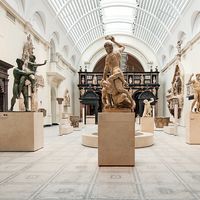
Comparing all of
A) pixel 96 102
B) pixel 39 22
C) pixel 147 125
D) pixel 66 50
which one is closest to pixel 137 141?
pixel 147 125

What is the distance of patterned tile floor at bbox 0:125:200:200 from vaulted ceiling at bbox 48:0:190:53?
1602 cm

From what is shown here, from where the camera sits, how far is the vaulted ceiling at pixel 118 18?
77.5ft

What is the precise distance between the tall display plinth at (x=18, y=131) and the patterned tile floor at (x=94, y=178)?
3.02ft

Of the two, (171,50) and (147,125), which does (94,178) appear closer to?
(147,125)

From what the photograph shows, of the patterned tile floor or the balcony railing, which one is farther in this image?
the balcony railing

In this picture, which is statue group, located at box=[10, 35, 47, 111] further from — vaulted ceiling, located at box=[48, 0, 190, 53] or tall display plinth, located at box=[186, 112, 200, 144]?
vaulted ceiling, located at box=[48, 0, 190, 53]

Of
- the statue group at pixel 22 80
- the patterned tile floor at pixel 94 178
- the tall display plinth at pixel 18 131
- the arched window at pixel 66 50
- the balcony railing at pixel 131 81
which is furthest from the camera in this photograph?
the balcony railing at pixel 131 81

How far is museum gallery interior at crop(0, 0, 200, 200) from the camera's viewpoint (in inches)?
189

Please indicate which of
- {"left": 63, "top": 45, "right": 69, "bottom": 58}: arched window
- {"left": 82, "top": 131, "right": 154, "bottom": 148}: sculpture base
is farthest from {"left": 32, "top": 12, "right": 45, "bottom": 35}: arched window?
{"left": 82, "top": 131, "right": 154, "bottom": 148}: sculpture base

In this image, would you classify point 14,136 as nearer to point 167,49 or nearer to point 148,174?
point 148,174

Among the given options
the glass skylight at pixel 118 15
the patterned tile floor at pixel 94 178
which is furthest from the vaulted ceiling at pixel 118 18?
the patterned tile floor at pixel 94 178

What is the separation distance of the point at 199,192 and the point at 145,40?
3239cm

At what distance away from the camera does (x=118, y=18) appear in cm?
3159

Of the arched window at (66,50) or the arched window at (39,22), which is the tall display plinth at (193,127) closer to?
the arched window at (39,22)
